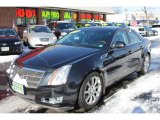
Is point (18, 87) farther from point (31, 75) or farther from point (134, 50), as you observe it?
point (134, 50)

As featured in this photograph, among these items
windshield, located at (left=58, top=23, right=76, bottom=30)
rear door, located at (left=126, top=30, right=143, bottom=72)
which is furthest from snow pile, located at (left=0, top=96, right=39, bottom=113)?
windshield, located at (left=58, top=23, right=76, bottom=30)

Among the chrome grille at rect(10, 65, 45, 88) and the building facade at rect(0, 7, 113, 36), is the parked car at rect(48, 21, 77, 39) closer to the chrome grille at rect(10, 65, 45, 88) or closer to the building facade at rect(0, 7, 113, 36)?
the building facade at rect(0, 7, 113, 36)

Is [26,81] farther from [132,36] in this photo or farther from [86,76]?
[132,36]

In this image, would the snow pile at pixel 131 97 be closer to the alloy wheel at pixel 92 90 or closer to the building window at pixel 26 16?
the alloy wheel at pixel 92 90

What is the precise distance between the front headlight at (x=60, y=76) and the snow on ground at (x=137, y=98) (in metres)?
0.95

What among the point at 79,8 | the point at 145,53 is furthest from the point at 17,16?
the point at 145,53

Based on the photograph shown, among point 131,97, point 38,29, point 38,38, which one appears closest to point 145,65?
point 131,97

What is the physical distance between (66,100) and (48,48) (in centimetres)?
169

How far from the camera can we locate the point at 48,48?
5832mm

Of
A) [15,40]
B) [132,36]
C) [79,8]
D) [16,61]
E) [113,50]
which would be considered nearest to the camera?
[16,61]

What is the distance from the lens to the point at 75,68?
4.66 metres

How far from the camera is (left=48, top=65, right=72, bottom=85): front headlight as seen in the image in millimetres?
4465

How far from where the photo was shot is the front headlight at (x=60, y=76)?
14.6 feet
